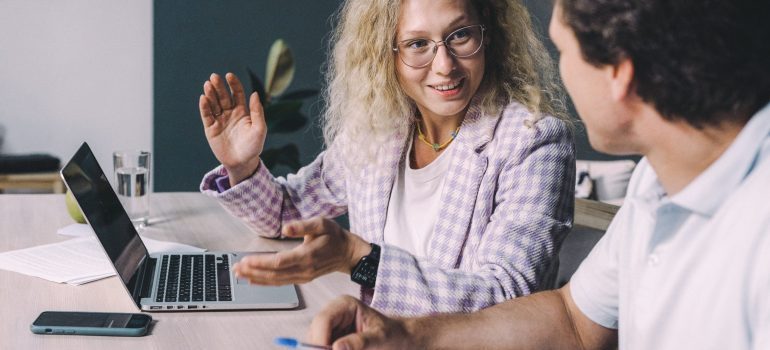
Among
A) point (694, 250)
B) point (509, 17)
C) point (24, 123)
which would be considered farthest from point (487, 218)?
point (24, 123)

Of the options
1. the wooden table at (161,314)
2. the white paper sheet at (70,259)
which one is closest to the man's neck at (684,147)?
the wooden table at (161,314)

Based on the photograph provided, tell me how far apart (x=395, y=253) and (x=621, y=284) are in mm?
364

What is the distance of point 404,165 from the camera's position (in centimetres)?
169

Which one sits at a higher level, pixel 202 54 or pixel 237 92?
pixel 237 92

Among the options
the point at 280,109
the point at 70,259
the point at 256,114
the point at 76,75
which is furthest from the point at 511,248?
the point at 76,75

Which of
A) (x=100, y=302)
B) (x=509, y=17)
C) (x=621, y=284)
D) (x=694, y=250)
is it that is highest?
(x=509, y=17)

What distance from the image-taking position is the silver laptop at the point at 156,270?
4.03ft

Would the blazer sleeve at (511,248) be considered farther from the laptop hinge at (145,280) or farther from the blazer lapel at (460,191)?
the laptop hinge at (145,280)

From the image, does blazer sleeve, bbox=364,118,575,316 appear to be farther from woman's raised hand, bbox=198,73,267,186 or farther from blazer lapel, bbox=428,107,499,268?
woman's raised hand, bbox=198,73,267,186

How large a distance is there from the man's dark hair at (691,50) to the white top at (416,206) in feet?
2.49

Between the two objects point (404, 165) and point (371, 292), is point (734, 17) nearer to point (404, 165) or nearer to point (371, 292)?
point (371, 292)

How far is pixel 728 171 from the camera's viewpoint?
2.68 feet

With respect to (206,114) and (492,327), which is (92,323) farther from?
(206,114)

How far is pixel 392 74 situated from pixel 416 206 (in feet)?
0.93
